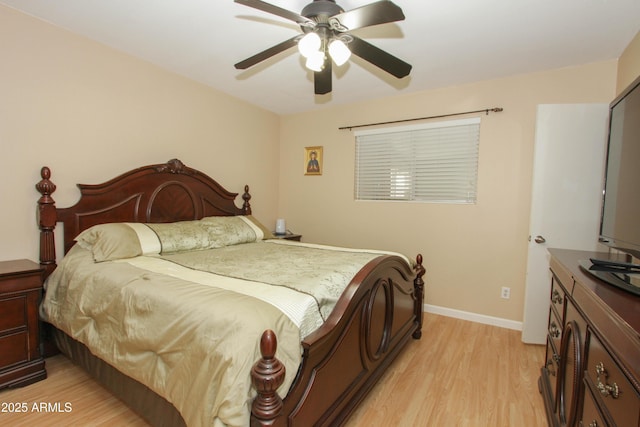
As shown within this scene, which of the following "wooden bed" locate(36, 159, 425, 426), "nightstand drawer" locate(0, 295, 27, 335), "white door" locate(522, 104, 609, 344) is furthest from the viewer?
"white door" locate(522, 104, 609, 344)

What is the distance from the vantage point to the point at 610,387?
88 centimetres

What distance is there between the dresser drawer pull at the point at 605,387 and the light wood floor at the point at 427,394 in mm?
944

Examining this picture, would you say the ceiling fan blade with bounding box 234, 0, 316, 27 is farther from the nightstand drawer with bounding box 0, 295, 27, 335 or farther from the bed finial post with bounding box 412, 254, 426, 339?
the nightstand drawer with bounding box 0, 295, 27, 335

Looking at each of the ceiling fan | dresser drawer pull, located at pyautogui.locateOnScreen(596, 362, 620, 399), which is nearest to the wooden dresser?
dresser drawer pull, located at pyautogui.locateOnScreen(596, 362, 620, 399)

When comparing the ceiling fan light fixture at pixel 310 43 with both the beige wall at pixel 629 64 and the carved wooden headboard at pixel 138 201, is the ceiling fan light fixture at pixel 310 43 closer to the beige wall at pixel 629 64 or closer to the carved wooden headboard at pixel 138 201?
the carved wooden headboard at pixel 138 201

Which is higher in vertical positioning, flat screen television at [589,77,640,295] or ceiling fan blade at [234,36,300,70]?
ceiling fan blade at [234,36,300,70]

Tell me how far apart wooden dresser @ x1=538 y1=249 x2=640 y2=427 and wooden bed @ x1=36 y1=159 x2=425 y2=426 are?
3.00ft

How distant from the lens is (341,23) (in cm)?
153

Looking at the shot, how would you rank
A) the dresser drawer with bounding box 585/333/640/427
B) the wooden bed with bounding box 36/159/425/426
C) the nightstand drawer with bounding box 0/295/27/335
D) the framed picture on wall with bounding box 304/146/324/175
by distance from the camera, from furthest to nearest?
the framed picture on wall with bounding box 304/146/324/175 < the nightstand drawer with bounding box 0/295/27/335 < the wooden bed with bounding box 36/159/425/426 < the dresser drawer with bounding box 585/333/640/427

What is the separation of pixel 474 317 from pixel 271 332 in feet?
9.03

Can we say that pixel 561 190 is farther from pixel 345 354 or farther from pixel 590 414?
pixel 345 354

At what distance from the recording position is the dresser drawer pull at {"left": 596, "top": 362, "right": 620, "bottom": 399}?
850mm

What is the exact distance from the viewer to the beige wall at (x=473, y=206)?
9.16ft

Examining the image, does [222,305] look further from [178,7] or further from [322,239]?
[322,239]
